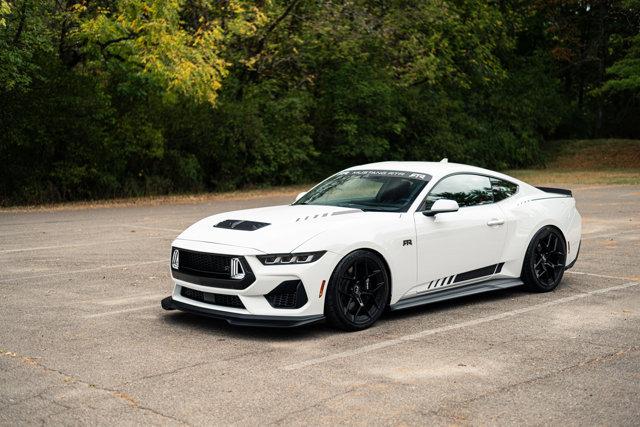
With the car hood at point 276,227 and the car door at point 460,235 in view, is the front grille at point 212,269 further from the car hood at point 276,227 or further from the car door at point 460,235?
the car door at point 460,235

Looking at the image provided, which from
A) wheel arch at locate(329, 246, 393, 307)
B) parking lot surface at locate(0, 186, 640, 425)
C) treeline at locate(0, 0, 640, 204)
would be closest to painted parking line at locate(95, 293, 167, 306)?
parking lot surface at locate(0, 186, 640, 425)

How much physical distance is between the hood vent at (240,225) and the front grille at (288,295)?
0.63 metres

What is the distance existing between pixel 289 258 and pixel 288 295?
0.30 meters

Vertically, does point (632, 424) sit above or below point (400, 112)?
below

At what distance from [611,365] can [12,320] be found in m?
5.10

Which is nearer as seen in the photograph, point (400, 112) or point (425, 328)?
point (425, 328)

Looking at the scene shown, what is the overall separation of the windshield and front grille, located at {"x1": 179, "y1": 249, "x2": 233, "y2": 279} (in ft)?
5.21

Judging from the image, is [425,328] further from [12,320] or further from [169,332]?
[12,320]

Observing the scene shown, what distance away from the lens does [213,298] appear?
299 inches

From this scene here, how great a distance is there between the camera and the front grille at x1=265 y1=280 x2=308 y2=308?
729 centimetres

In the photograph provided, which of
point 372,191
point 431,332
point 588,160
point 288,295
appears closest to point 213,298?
point 288,295

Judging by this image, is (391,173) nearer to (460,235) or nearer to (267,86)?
(460,235)

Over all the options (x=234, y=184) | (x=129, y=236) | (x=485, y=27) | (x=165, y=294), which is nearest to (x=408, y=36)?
(x=485, y=27)

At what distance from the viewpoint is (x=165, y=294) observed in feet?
31.1
